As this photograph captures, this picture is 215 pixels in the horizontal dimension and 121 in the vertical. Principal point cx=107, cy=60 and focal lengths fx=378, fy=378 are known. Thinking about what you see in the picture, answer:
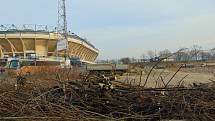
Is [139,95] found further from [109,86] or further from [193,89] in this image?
[193,89]

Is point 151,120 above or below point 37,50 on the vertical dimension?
below

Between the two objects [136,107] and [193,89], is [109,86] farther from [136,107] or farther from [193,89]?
[193,89]

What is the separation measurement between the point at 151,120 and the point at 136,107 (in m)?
0.47

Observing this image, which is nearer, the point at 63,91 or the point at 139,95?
the point at 139,95

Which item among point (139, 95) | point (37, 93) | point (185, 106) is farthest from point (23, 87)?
point (185, 106)

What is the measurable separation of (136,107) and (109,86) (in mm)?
717

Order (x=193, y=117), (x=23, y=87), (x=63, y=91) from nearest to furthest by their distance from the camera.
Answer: (x=193, y=117)
(x=63, y=91)
(x=23, y=87)

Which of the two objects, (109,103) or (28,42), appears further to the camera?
(28,42)

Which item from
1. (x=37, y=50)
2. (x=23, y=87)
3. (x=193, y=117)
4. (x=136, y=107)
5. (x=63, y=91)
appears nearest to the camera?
(x=193, y=117)

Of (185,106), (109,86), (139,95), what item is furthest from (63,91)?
(185,106)

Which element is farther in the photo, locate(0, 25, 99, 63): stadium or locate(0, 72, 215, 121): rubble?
locate(0, 25, 99, 63): stadium

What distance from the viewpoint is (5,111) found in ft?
24.6

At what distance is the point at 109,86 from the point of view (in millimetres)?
7738

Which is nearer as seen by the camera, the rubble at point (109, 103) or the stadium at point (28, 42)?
the rubble at point (109, 103)
